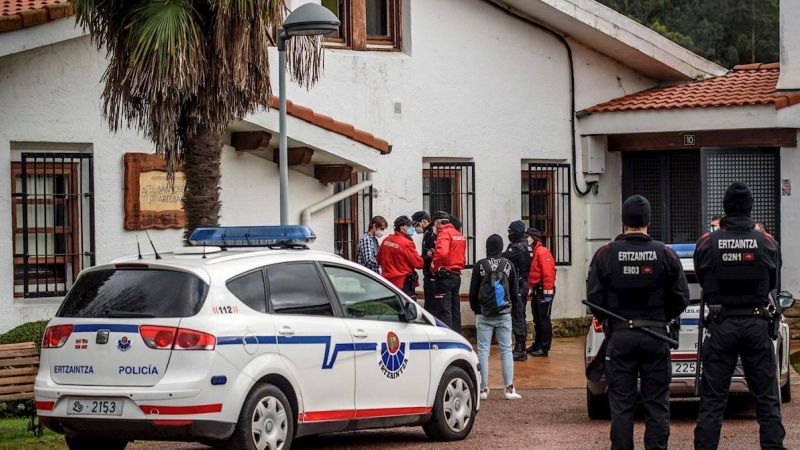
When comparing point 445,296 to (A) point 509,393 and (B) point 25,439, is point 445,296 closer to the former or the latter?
(A) point 509,393

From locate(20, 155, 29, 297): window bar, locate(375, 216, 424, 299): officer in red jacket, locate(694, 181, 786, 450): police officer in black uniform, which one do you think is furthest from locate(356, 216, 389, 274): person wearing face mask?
locate(694, 181, 786, 450): police officer in black uniform

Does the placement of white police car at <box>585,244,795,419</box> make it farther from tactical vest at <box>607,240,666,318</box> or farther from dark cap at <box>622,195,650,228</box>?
dark cap at <box>622,195,650,228</box>

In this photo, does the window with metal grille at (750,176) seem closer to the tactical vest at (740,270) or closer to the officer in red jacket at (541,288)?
the officer in red jacket at (541,288)

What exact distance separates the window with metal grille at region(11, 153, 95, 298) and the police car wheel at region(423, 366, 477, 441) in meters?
5.72

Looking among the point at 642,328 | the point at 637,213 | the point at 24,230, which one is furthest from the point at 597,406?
the point at 24,230

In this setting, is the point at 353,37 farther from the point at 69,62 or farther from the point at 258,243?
the point at 258,243

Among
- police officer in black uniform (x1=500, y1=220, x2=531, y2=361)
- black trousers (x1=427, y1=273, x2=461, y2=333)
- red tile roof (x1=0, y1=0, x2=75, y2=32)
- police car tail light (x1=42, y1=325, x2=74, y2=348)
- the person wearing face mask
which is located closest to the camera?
police car tail light (x1=42, y1=325, x2=74, y2=348)

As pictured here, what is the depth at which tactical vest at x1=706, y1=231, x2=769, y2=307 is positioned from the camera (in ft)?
30.6

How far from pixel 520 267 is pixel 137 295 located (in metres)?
9.24

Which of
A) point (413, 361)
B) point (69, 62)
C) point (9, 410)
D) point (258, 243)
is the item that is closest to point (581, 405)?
point (413, 361)

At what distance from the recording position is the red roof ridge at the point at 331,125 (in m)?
16.0

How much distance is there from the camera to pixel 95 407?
363 inches

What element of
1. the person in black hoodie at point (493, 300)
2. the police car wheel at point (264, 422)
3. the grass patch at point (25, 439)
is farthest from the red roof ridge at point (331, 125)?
the police car wheel at point (264, 422)

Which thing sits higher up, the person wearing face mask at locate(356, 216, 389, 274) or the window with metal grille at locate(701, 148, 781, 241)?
the window with metal grille at locate(701, 148, 781, 241)
